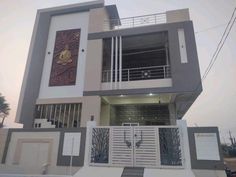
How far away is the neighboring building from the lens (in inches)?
243

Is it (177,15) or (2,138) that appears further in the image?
(177,15)

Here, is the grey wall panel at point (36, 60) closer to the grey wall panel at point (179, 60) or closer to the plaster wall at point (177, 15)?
the grey wall panel at point (179, 60)

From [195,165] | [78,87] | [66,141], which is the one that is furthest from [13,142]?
[195,165]

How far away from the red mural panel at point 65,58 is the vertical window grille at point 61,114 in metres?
1.39

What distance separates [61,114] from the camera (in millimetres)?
10453

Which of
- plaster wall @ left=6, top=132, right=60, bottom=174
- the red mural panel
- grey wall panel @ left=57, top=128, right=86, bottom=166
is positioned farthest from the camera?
the red mural panel

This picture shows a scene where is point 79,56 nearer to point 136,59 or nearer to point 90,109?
point 90,109

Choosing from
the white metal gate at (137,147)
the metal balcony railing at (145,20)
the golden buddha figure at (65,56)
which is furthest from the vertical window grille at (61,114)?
the metal balcony railing at (145,20)

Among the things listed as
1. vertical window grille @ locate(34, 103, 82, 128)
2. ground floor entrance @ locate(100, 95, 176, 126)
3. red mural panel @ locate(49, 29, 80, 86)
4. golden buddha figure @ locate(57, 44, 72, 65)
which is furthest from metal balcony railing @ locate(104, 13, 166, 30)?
vertical window grille @ locate(34, 103, 82, 128)

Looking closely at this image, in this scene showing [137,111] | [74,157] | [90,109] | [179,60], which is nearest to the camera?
[74,157]

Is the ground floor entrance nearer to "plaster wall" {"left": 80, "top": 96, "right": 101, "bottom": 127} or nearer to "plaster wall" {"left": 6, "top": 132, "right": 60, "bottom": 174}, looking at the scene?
"plaster wall" {"left": 80, "top": 96, "right": 101, "bottom": 127}

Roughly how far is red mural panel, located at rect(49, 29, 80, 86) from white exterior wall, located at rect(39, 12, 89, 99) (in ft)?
0.86

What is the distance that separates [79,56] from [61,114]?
362cm

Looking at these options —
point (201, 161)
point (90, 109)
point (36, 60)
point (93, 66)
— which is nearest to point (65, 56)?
point (36, 60)
